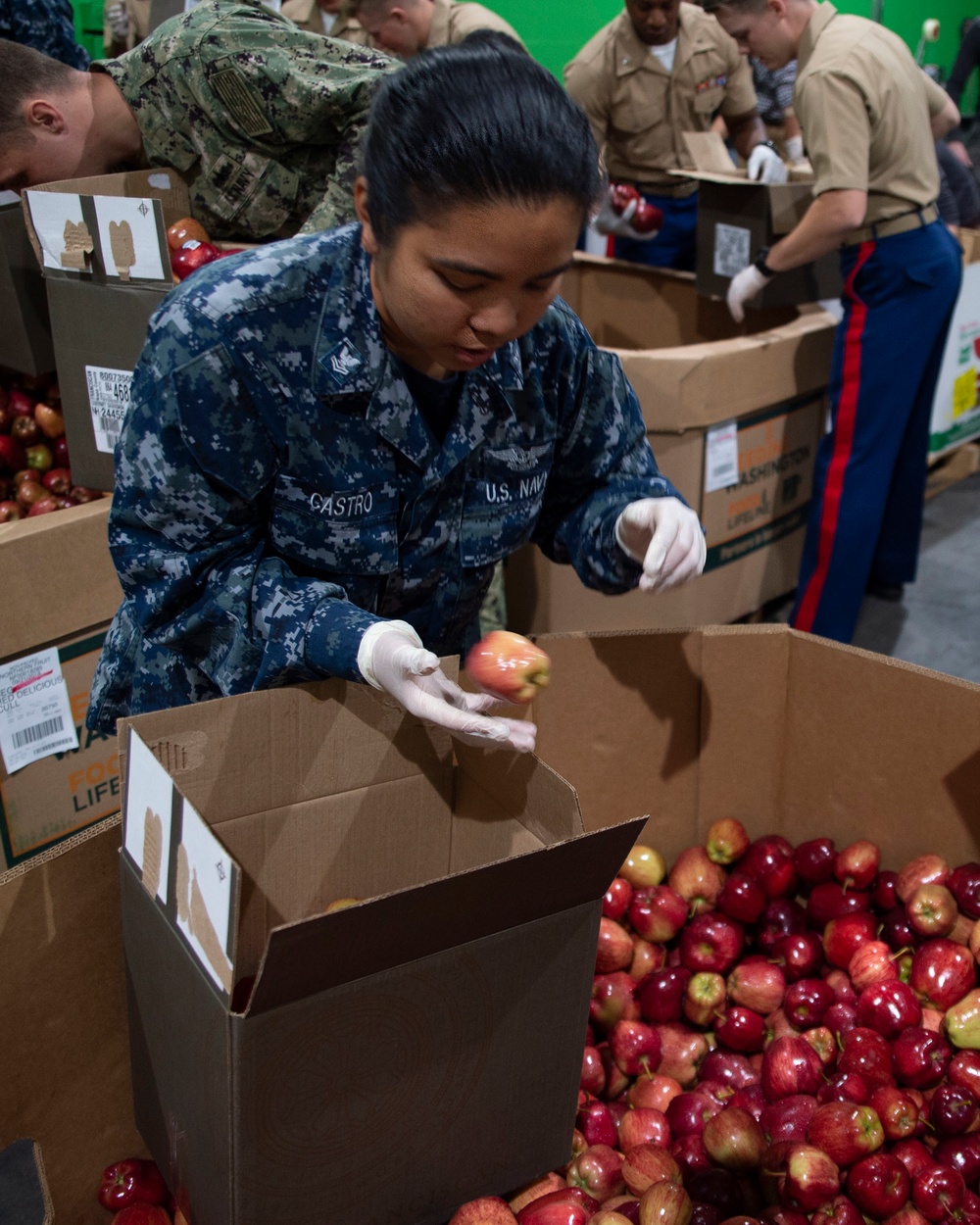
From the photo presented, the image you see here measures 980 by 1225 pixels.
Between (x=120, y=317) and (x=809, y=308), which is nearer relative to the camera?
(x=120, y=317)

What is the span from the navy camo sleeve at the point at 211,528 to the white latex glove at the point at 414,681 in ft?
0.09

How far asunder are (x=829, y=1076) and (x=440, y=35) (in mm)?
3782

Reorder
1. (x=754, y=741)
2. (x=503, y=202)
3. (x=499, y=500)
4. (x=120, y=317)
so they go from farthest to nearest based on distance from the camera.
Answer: (x=120, y=317), (x=754, y=741), (x=499, y=500), (x=503, y=202)

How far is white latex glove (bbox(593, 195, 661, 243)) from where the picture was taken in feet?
13.7

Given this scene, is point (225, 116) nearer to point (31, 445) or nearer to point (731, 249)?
point (31, 445)

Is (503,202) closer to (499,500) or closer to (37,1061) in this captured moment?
(499,500)

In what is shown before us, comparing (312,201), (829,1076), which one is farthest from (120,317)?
(829,1076)

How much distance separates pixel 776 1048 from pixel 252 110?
208 centimetres

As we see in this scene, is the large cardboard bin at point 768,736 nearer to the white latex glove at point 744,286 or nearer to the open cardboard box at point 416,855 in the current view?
the open cardboard box at point 416,855

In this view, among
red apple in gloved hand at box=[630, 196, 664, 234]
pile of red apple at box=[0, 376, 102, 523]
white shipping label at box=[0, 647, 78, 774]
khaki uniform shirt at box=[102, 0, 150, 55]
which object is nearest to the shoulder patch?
pile of red apple at box=[0, 376, 102, 523]

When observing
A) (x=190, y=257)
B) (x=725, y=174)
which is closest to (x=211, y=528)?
(x=190, y=257)

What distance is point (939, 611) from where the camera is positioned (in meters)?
4.02

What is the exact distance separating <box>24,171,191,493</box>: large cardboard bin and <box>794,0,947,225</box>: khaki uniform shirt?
1.78 meters

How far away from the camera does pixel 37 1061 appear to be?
128 centimetres
